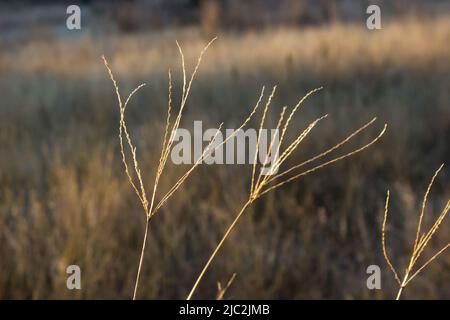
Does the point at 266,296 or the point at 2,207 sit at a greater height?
the point at 2,207

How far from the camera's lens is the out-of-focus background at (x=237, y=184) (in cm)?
265

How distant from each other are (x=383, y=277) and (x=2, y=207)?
1.70 meters

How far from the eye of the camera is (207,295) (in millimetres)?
2664

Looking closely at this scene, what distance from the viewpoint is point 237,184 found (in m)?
3.20

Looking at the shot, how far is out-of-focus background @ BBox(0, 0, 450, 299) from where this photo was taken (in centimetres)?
265

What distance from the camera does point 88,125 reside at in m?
4.61

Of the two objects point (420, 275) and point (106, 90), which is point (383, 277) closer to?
point (420, 275)

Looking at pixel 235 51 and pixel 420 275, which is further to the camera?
pixel 235 51

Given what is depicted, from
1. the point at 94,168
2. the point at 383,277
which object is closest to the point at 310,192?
the point at 383,277

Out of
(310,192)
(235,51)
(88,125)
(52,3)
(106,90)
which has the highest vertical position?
(52,3)
